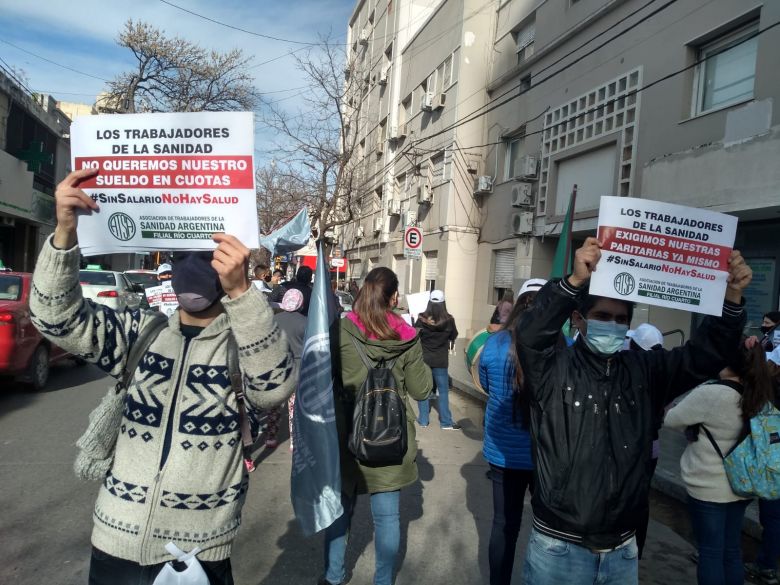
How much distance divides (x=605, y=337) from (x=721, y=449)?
1.55 m

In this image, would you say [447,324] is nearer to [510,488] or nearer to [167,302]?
[167,302]

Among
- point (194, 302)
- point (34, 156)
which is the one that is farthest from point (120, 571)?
point (34, 156)

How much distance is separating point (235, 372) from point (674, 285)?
183 centimetres

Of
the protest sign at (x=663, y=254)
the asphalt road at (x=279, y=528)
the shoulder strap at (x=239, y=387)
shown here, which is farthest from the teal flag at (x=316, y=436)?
the protest sign at (x=663, y=254)

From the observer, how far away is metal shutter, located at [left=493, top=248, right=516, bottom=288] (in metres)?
17.5

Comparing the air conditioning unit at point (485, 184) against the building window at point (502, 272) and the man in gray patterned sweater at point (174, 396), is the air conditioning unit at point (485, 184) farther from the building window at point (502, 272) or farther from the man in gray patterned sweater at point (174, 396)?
the man in gray patterned sweater at point (174, 396)

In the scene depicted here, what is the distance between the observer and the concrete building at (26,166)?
66.7ft

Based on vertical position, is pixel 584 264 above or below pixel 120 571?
above

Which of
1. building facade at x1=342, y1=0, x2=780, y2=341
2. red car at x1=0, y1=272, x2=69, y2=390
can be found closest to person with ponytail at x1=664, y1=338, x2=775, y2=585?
building facade at x1=342, y1=0, x2=780, y2=341

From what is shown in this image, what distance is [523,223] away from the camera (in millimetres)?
15859

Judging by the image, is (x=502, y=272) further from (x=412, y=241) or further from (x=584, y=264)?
(x=584, y=264)

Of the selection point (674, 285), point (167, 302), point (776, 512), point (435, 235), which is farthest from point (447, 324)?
point (435, 235)

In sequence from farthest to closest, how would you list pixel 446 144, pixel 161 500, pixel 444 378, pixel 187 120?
1. pixel 446 144
2. pixel 444 378
3. pixel 187 120
4. pixel 161 500

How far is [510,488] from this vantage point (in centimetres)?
349
